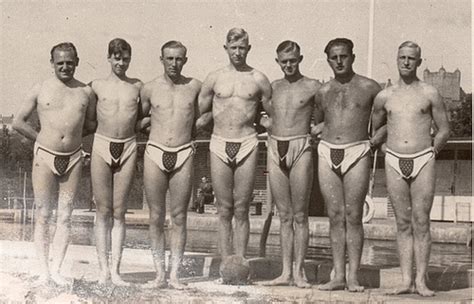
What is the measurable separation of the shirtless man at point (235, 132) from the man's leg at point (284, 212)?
0.19m

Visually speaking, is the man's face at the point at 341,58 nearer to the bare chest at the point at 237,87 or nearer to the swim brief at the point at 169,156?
the bare chest at the point at 237,87

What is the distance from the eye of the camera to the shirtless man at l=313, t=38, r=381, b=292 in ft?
21.2

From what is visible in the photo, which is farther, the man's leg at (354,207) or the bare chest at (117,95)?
the bare chest at (117,95)

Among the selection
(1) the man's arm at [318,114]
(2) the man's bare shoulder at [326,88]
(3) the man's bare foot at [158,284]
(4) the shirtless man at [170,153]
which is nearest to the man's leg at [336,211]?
(1) the man's arm at [318,114]

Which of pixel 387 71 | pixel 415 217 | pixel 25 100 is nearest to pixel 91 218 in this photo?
pixel 387 71

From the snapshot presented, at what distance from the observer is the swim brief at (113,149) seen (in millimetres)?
6641

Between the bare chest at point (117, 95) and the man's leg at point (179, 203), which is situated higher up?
the bare chest at point (117, 95)

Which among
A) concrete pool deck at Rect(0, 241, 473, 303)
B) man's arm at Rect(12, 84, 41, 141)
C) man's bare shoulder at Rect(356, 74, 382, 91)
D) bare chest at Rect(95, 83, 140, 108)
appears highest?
man's bare shoulder at Rect(356, 74, 382, 91)

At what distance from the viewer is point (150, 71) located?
8258mm

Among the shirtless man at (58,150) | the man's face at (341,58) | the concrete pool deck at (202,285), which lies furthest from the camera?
the shirtless man at (58,150)

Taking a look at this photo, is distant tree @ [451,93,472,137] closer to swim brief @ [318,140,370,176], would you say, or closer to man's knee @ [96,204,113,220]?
swim brief @ [318,140,370,176]

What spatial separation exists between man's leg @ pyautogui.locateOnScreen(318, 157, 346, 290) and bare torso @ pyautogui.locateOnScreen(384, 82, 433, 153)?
585mm

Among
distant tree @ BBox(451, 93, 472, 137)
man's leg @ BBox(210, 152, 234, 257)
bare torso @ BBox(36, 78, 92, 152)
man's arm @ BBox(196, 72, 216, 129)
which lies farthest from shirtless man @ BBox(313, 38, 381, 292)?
distant tree @ BBox(451, 93, 472, 137)

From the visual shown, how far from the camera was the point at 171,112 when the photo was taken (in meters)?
6.65
